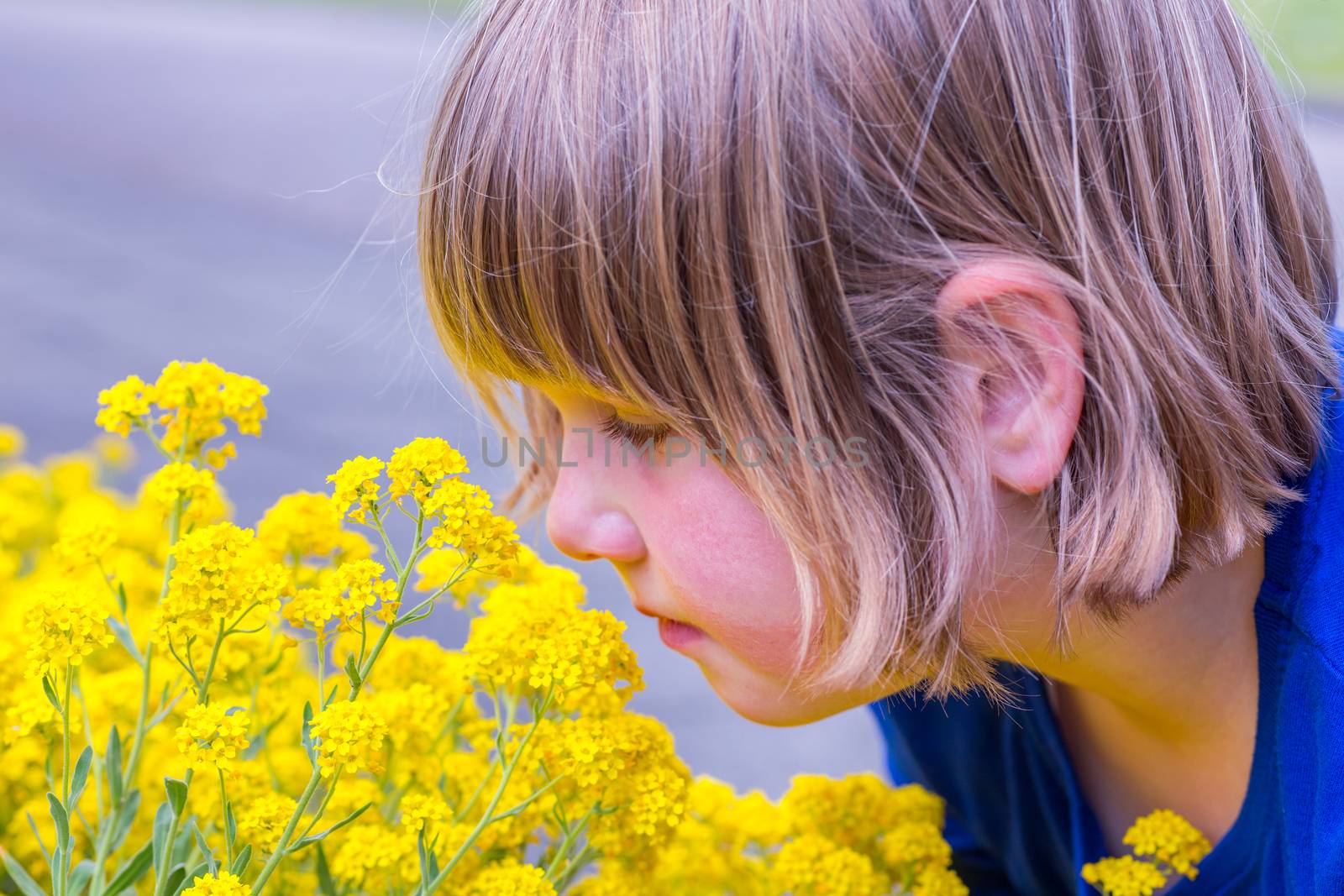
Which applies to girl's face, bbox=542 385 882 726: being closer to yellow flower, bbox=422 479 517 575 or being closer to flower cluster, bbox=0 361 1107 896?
flower cluster, bbox=0 361 1107 896

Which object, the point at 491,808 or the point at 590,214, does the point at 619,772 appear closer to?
the point at 491,808

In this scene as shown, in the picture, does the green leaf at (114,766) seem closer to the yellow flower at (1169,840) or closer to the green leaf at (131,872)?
the green leaf at (131,872)

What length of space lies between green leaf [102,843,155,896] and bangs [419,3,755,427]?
31cm

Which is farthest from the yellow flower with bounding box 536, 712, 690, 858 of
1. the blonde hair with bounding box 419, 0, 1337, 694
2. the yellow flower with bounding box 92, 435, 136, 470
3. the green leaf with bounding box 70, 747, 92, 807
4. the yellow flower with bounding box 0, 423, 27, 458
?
the yellow flower with bounding box 92, 435, 136, 470

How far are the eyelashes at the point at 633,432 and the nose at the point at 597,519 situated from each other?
0.02 m

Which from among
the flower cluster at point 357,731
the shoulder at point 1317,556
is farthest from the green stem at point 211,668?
the shoulder at point 1317,556

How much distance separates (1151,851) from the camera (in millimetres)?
792

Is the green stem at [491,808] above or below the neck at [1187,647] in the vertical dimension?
above

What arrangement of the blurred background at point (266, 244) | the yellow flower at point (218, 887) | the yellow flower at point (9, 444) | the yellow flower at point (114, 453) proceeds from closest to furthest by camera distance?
the yellow flower at point (218, 887) < the yellow flower at point (9, 444) < the yellow flower at point (114, 453) < the blurred background at point (266, 244)

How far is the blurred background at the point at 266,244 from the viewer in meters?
1.86

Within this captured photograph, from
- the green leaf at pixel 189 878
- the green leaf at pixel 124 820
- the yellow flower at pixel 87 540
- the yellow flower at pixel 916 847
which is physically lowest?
the yellow flower at pixel 916 847

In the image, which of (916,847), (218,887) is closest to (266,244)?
(916,847)

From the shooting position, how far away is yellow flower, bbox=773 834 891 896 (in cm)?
75

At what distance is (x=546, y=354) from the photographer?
2.35 feet
